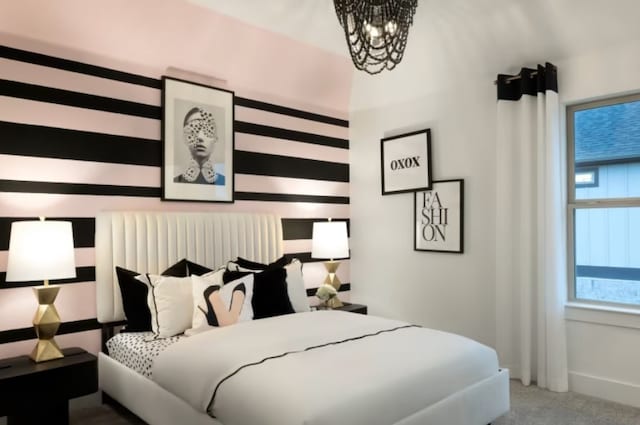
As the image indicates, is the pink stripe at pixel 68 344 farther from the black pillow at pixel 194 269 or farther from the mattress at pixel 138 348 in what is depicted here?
the black pillow at pixel 194 269

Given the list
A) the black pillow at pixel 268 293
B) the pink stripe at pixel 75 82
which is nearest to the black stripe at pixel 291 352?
the black pillow at pixel 268 293

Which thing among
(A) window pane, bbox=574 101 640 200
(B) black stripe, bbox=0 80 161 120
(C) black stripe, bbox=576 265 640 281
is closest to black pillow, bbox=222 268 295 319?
(B) black stripe, bbox=0 80 161 120

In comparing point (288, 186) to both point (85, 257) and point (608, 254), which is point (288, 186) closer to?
point (85, 257)

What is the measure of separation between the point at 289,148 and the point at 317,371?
2745 mm

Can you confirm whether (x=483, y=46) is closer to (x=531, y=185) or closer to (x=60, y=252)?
(x=531, y=185)

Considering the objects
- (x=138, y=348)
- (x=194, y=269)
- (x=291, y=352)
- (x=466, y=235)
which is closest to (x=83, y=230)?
(x=194, y=269)

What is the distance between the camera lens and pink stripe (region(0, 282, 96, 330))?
2.82 metres

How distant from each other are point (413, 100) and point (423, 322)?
82.3 inches

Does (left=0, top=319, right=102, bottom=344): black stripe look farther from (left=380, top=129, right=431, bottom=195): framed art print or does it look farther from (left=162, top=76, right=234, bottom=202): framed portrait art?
(left=380, top=129, right=431, bottom=195): framed art print

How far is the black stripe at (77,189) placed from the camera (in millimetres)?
2861

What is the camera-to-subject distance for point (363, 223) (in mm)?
4859

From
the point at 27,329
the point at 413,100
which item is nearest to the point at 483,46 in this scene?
the point at 413,100

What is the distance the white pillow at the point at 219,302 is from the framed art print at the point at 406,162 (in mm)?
1984

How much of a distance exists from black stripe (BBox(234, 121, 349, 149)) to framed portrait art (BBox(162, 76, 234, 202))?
18cm
